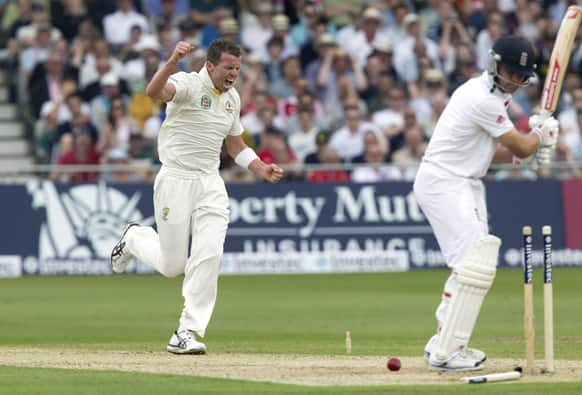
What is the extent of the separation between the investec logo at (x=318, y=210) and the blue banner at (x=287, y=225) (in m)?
0.01

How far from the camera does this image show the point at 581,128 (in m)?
23.8

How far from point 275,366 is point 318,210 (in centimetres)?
1134

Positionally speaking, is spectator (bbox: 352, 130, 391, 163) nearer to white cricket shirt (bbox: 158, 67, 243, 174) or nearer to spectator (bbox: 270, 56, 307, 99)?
spectator (bbox: 270, 56, 307, 99)

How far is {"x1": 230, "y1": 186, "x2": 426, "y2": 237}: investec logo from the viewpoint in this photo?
71.7ft

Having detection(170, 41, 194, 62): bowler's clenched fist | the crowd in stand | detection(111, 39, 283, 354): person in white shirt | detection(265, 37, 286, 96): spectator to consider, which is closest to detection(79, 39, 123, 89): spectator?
the crowd in stand

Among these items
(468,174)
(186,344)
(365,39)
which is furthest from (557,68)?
(365,39)

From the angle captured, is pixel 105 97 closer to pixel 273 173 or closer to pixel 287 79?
pixel 287 79

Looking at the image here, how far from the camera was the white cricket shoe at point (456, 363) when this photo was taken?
33.7 feet

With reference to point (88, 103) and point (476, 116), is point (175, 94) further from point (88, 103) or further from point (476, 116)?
point (88, 103)

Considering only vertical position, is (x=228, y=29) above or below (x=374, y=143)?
above

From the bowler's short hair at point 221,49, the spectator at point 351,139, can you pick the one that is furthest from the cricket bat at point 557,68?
the spectator at point 351,139

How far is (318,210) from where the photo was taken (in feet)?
72.1

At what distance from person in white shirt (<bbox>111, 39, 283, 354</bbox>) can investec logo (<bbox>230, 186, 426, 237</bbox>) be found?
9680 mm

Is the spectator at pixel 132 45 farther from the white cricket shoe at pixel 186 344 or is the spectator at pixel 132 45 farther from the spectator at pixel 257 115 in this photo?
the white cricket shoe at pixel 186 344
